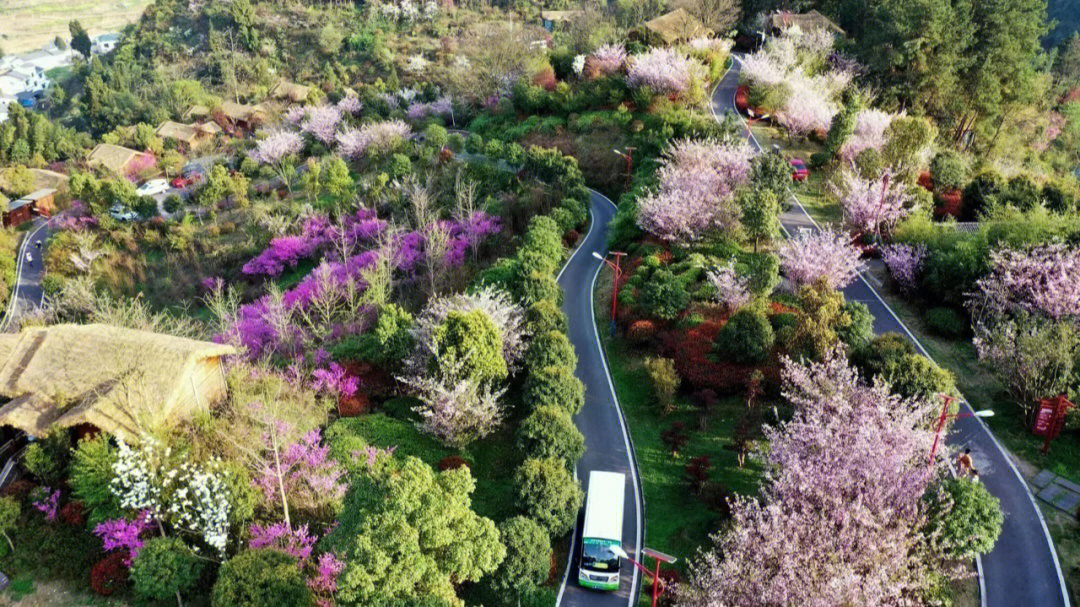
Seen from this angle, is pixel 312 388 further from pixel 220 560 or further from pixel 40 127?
pixel 40 127

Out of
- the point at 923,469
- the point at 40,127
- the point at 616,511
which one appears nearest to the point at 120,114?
the point at 40,127

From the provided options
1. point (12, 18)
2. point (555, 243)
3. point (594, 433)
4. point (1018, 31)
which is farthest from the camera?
point (12, 18)

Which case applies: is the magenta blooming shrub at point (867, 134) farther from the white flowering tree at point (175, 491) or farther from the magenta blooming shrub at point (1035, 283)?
the white flowering tree at point (175, 491)

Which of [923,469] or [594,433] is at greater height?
[923,469]

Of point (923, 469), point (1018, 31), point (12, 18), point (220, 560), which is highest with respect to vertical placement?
point (1018, 31)

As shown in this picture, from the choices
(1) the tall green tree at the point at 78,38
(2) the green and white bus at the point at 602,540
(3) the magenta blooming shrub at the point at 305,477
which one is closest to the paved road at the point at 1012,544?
(2) the green and white bus at the point at 602,540

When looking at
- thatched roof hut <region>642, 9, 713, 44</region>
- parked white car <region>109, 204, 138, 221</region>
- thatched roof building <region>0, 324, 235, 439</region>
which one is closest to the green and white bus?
thatched roof building <region>0, 324, 235, 439</region>

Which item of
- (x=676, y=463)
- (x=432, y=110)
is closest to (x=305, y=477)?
(x=676, y=463)

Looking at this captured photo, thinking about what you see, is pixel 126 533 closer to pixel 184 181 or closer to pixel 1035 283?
pixel 1035 283
